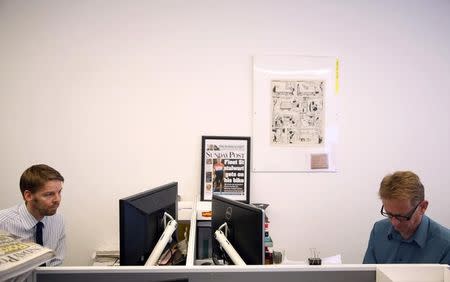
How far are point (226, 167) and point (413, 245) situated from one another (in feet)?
4.54

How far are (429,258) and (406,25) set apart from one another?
6.63ft

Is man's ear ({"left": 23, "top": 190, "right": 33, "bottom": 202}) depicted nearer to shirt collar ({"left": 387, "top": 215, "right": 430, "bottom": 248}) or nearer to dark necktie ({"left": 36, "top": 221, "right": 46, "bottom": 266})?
dark necktie ({"left": 36, "top": 221, "right": 46, "bottom": 266})

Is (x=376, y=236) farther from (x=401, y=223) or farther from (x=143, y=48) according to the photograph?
(x=143, y=48)

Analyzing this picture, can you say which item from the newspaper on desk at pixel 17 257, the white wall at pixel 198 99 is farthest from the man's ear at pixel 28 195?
the newspaper on desk at pixel 17 257

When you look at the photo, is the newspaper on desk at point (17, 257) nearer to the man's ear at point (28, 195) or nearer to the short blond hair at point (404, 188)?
the man's ear at point (28, 195)

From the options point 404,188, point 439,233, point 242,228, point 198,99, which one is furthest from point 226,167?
point 439,233

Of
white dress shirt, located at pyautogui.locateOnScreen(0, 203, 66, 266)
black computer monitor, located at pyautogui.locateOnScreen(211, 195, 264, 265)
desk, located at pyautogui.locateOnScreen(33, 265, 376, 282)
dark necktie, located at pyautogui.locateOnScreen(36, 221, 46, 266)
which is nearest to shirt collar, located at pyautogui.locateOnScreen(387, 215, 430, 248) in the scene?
desk, located at pyautogui.locateOnScreen(33, 265, 376, 282)

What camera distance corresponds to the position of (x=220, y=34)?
2.54 meters

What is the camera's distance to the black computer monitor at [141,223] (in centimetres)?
119

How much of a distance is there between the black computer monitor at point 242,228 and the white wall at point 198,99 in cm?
106

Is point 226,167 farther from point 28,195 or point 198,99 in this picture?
point 28,195

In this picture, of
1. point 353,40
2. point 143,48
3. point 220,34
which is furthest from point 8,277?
point 353,40

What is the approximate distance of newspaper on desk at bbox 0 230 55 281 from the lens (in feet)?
2.78

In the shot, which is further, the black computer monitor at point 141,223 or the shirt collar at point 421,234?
the shirt collar at point 421,234
